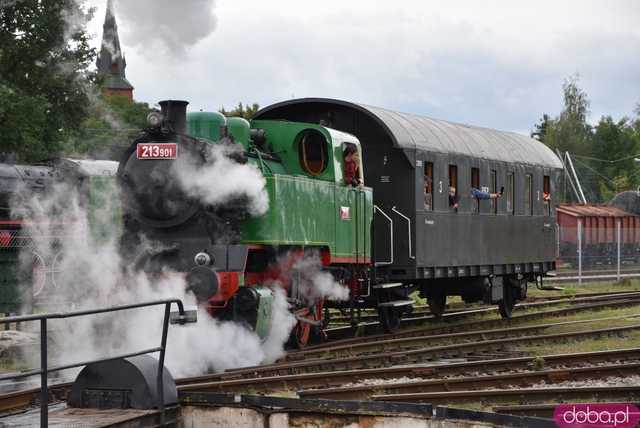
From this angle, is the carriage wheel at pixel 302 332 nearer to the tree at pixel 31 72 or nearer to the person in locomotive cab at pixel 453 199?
the person in locomotive cab at pixel 453 199

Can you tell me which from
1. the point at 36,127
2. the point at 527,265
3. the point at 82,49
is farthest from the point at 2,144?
the point at 527,265

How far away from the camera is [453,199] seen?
57.7ft

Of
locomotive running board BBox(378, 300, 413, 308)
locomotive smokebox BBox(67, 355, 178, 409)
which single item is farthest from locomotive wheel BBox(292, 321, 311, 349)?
locomotive smokebox BBox(67, 355, 178, 409)

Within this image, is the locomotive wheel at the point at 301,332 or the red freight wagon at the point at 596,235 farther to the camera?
the red freight wagon at the point at 596,235

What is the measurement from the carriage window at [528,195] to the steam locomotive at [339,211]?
1.2 inches

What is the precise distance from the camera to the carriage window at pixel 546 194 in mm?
21500

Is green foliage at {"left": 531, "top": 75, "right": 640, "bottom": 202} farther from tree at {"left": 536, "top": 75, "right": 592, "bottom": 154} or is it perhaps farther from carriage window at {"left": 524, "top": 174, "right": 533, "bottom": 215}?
carriage window at {"left": 524, "top": 174, "right": 533, "bottom": 215}

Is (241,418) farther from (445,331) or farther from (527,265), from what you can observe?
(527,265)

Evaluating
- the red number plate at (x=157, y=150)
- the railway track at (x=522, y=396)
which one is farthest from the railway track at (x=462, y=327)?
the railway track at (x=522, y=396)

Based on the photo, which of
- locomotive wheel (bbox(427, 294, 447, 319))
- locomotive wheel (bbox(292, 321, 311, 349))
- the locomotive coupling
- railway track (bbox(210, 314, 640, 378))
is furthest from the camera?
locomotive wheel (bbox(427, 294, 447, 319))

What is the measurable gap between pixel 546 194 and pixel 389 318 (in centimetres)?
639

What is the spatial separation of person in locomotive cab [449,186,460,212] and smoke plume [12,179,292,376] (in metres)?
5.31

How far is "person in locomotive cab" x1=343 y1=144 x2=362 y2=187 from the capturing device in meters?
14.6

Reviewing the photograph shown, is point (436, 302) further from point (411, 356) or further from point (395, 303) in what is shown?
point (411, 356)
